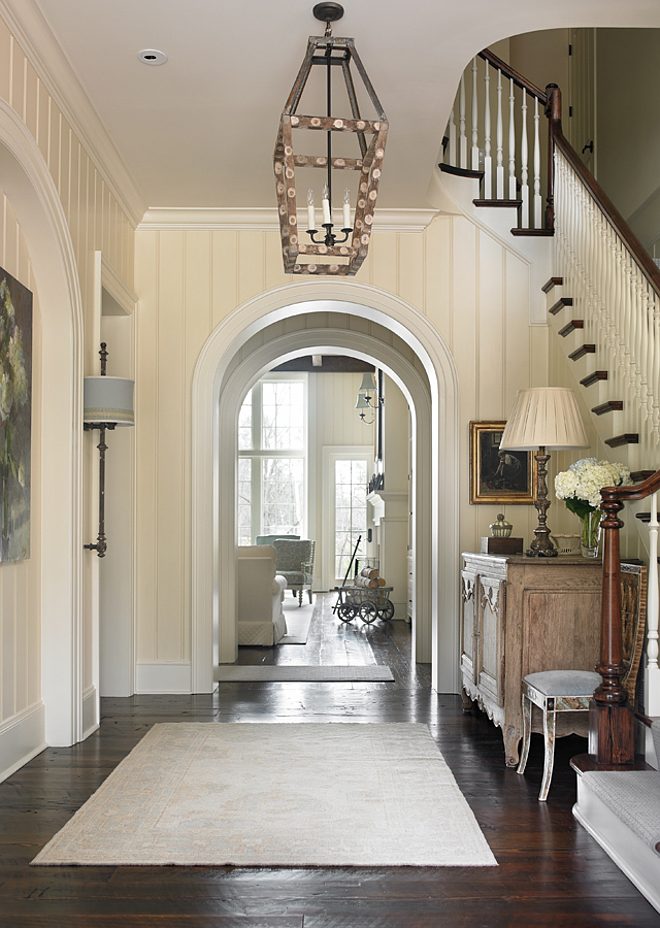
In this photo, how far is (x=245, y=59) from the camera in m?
4.02

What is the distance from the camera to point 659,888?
103 inches

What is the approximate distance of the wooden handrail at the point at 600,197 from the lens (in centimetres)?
406

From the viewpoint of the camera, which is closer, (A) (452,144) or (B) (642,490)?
(B) (642,490)

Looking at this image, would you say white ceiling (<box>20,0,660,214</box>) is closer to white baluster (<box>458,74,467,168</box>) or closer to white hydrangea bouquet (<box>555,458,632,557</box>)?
white baluster (<box>458,74,467,168</box>)

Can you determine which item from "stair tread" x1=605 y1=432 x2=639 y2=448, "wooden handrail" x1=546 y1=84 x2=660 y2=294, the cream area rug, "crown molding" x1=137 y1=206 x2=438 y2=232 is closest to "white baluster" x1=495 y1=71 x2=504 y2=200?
"wooden handrail" x1=546 y1=84 x2=660 y2=294

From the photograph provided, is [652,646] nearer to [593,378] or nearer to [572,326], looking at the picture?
[593,378]

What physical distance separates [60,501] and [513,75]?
14.3 ft

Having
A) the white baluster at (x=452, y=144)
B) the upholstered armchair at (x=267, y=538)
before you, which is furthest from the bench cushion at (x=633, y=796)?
the upholstered armchair at (x=267, y=538)

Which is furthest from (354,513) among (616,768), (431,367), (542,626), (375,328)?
(616,768)

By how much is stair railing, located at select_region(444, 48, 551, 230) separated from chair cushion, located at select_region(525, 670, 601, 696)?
351 cm

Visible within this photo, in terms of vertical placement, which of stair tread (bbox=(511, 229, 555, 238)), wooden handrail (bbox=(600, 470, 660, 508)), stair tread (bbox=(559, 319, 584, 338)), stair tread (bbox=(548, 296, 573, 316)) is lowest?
wooden handrail (bbox=(600, 470, 660, 508))

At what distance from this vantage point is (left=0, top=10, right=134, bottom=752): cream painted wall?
3.82m

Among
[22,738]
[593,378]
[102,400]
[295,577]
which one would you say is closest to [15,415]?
[102,400]

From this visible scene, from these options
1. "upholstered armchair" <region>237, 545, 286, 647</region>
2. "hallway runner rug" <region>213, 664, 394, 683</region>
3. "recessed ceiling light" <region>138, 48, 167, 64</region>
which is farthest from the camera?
"upholstered armchair" <region>237, 545, 286, 647</region>
